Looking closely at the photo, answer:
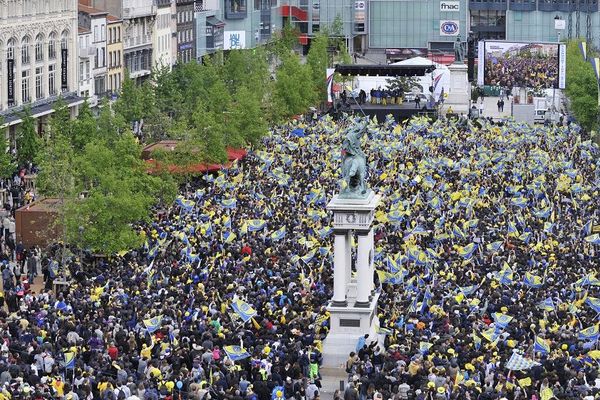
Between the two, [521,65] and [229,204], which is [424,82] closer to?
[521,65]

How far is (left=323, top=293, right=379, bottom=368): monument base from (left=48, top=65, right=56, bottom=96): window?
62.4m

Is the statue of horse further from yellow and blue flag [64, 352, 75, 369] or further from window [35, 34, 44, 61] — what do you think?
window [35, 34, 44, 61]

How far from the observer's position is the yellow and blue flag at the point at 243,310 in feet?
162

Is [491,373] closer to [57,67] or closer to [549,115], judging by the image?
[57,67]

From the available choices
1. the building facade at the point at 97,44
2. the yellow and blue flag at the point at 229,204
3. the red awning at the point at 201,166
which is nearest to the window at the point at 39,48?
the building facade at the point at 97,44

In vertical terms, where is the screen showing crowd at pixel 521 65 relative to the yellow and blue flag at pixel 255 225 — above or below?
above

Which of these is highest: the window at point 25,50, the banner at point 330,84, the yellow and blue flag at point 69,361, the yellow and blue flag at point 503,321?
the window at point 25,50

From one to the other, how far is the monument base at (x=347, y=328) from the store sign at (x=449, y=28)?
126m

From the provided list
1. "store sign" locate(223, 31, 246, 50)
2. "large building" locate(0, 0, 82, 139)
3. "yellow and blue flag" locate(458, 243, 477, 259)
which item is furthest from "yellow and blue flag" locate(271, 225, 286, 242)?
"store sign" locate(223, 31, 246, 50)

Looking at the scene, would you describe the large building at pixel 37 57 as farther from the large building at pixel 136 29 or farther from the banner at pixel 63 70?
the large building at pixel 136 29

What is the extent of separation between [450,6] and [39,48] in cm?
7293

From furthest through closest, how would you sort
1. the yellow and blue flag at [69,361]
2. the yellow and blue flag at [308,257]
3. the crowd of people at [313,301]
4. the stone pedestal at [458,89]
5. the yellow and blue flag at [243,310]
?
the stone pedestal at [458,89] < the yellow and blue flag at [308,257] < the yellow and blue flag at [243,310] < the yellow and blue flag at [69,361] < the crowd of people at [313,301]

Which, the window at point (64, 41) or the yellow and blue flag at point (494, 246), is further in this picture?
the window at point (64, 41)

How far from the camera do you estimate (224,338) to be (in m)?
47.9
